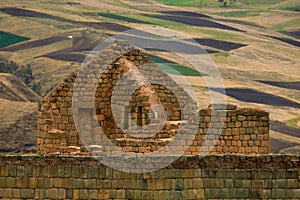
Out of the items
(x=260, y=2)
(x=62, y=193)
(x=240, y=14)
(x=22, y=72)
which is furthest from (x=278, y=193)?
(x=260, y=2)

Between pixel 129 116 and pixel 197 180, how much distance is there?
432cm

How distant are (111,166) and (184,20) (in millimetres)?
96966

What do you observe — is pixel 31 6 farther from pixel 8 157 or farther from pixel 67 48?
pixel 8 157

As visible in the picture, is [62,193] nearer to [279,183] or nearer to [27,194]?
[27,194]

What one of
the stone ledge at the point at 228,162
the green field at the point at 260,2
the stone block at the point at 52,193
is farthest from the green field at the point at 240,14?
the stone block at the point at 52,193

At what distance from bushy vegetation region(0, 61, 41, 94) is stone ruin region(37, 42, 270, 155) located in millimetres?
48400

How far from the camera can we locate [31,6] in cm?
10706

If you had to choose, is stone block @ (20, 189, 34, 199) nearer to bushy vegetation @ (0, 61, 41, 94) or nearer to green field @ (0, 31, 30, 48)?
bushy vegetation @ (0, 61, 41, 94)

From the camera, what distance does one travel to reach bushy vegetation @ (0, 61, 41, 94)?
73625 mm

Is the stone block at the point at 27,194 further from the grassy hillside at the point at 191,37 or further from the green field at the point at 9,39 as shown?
the green field at the point at 9,39

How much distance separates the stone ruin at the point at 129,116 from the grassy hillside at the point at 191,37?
29.0 meters

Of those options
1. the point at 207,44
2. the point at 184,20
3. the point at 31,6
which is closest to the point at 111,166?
the point at 207,44

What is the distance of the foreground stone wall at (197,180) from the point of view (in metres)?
19.0

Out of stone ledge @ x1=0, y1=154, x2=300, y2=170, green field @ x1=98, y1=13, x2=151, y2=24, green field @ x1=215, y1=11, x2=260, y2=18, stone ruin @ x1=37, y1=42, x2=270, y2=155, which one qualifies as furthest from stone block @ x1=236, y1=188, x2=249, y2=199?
green field @ x1=215, y1=11, x2=260, y2=18
